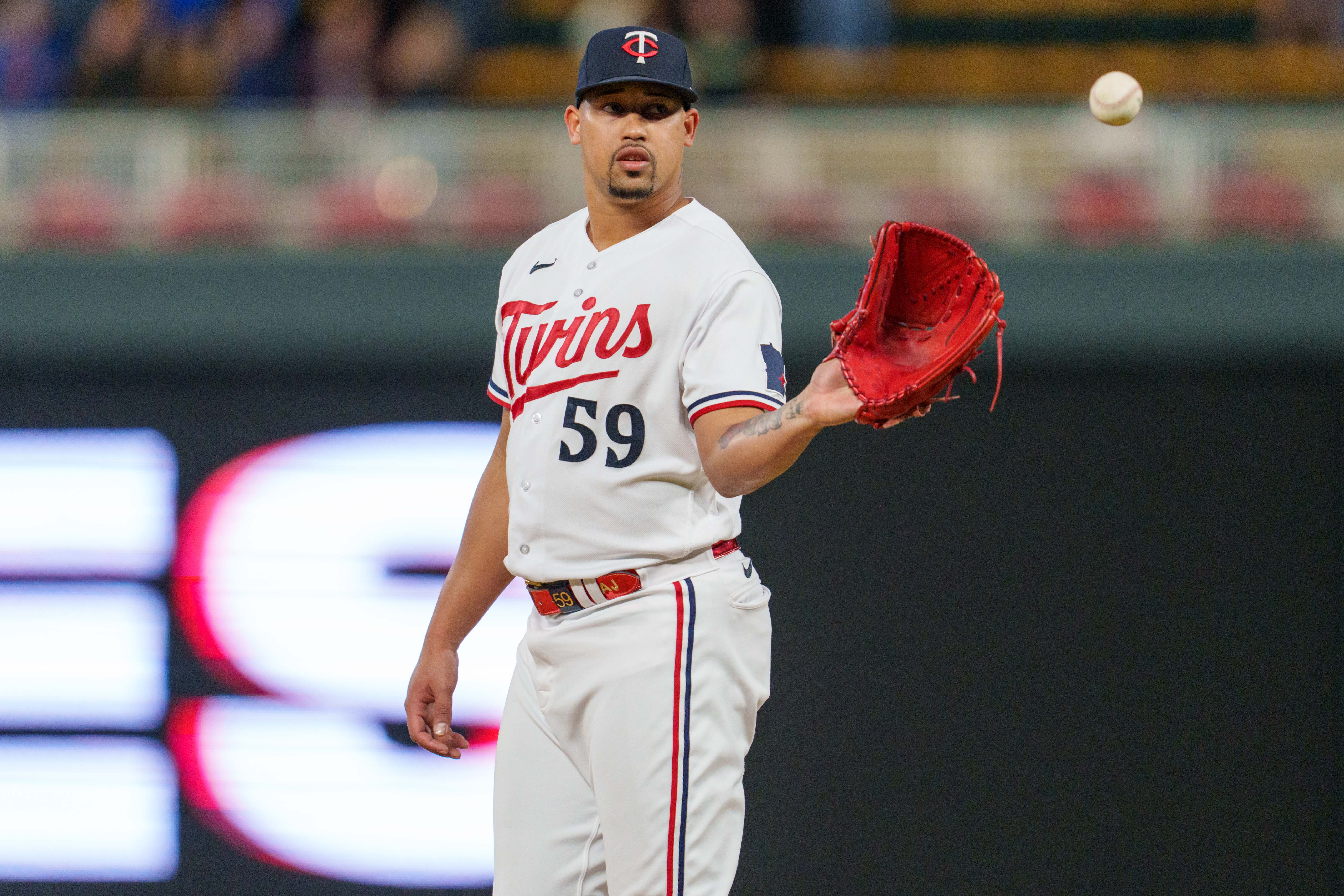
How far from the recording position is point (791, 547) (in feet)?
13.2

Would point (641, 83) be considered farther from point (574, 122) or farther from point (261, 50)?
point (261, 50)

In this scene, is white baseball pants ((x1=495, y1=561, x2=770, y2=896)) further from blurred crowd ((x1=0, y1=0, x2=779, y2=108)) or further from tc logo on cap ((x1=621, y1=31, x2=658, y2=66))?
blurred crowd ((x1=0, y1=0, x2=779, y2=108))

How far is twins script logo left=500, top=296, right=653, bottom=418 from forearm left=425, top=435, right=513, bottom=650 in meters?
0.18

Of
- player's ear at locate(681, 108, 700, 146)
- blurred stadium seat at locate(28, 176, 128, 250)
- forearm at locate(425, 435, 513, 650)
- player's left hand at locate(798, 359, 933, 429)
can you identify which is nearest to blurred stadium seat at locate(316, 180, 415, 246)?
blurred stadium seat at locate(28, 176, 128, 250)

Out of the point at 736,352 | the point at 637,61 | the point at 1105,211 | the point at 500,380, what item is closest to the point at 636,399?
the point at 736,352

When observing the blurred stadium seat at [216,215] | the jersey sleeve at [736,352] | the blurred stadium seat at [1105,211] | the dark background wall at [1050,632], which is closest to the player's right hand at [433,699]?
the jersey sleeve at [736,352]

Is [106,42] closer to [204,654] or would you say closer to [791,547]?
[204,654]

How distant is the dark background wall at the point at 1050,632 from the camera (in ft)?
12.7

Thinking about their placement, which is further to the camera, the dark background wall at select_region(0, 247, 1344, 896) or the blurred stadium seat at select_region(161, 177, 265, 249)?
the blurred stadium seat at select_region(161, 177, 265, 249)

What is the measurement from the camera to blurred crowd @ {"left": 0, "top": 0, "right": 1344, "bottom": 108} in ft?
18.1

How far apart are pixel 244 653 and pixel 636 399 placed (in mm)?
2298

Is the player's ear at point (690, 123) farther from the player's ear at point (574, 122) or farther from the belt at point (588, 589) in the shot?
the belt at point (588, 589)

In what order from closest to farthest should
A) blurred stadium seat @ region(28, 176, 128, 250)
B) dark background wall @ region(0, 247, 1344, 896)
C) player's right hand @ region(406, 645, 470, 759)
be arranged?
player's right hand @ region(406, 645, 470, 759) → dark background wall @ region(0, 247, 1344, 896) → blurred stadium seat @ region(28, 176, 128, 250)

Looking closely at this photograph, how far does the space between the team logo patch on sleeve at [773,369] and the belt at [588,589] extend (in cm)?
27
